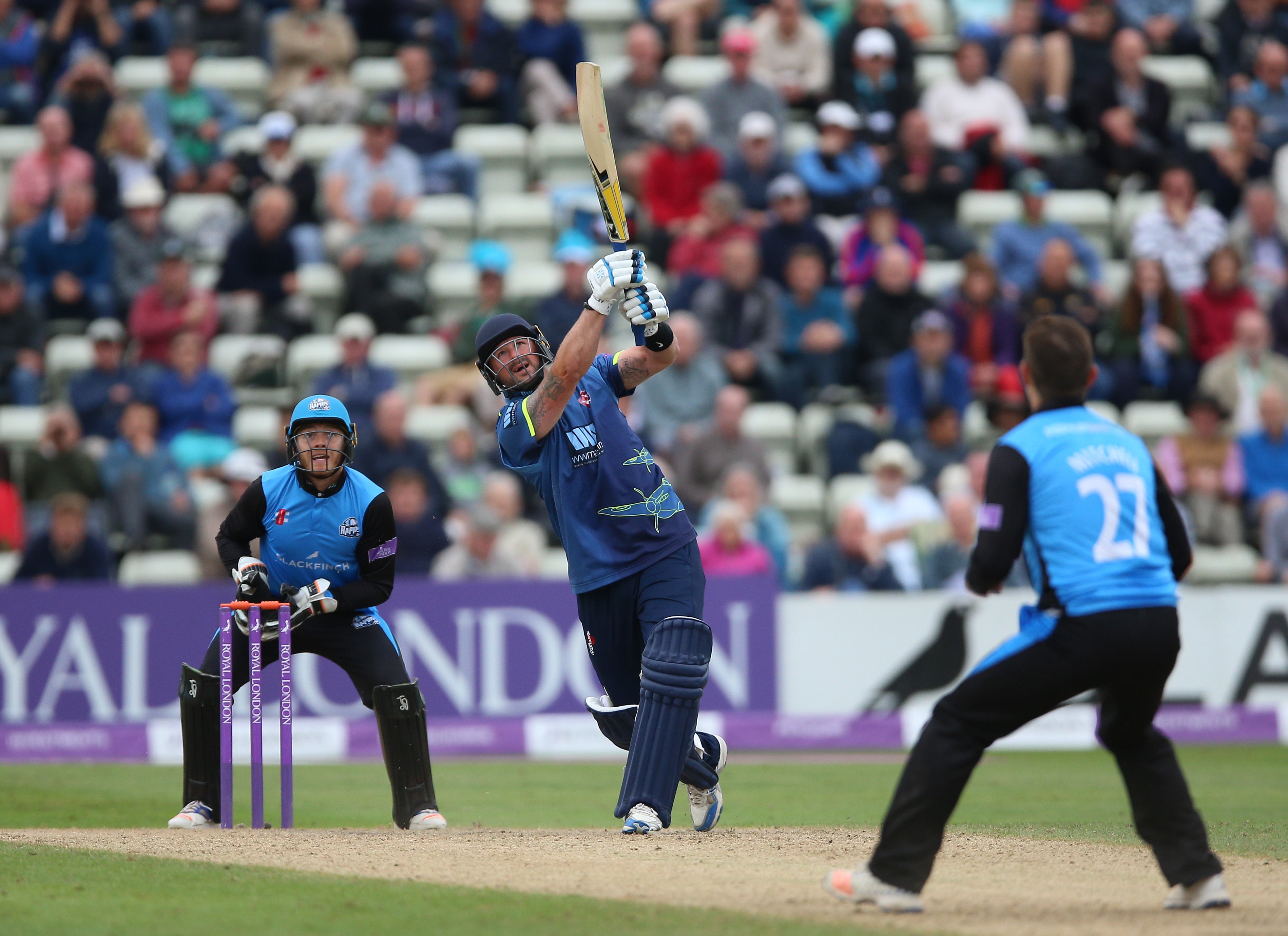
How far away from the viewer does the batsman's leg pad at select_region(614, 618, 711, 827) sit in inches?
271

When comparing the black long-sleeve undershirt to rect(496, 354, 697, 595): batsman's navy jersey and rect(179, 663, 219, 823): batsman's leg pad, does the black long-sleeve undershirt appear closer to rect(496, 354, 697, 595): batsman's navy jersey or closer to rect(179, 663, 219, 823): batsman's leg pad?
rect(179, 663, 219, 823): batsman's leg pad

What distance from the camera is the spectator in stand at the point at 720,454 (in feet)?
45.2

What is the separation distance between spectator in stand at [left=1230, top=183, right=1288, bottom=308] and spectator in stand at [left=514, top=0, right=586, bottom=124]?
252 inches

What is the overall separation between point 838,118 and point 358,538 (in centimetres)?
912

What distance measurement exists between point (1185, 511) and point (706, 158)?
17.3ft

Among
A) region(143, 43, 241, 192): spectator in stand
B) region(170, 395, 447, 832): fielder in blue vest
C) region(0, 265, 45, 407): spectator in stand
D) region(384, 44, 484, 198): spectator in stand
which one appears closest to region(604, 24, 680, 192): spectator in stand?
region(384, 44, 484, 198): spectator in stand

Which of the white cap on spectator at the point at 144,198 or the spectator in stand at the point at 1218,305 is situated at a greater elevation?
the white cap on spectator at the point at 144,198

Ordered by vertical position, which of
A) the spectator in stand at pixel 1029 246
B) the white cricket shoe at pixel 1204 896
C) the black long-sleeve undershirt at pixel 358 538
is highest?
the spectator in stand at pixel 1029 246

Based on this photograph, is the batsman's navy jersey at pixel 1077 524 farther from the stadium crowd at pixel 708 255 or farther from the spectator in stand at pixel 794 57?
the spectator in stand at pixel 794 57

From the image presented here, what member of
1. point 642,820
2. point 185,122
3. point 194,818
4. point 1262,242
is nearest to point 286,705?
point 194,818

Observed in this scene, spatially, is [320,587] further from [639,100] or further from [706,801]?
[639,100]

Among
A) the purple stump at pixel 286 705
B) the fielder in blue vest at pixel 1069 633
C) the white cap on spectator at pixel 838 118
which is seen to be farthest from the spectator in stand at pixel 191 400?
the fielder in blue vest at pixel 1069 633

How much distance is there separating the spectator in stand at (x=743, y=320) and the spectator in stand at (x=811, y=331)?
184 mm

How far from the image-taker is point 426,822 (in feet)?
25.7
